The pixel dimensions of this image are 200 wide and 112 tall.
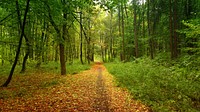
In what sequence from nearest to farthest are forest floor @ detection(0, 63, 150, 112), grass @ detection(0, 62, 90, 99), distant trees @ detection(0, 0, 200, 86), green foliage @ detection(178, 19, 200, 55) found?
forest floor @ detection(0, 63, 150, 112) → grass @ detection(0, 62, 90, 99) → green foliage @ detection(178, 19, 200, 55) → distant trees @ detection(0, 0, 200, 86)

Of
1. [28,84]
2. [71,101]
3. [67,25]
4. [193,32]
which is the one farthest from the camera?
[67,25]

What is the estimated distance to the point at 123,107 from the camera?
7.01m

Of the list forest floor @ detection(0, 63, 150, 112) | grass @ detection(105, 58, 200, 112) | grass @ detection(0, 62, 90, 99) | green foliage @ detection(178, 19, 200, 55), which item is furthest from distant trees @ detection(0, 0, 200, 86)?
forest floor @ detection(0, 63, 150, 112)

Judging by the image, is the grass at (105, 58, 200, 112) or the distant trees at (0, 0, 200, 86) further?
the distant trees at (0, 0, 200, 86)

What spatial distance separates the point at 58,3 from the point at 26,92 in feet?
18.9

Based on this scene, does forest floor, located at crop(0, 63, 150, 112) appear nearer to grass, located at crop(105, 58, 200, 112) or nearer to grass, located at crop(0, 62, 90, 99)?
grass, located at crop(0, 62, 90, 99)

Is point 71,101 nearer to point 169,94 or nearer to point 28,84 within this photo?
point 169,94

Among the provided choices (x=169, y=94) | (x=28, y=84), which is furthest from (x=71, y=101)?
(x=28, y=84)

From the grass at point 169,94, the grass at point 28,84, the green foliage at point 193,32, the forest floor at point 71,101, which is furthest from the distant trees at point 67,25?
the forest floor at point 71,101

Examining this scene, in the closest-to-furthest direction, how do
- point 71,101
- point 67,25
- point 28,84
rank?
point 71,101, point 28,84, point 67,25

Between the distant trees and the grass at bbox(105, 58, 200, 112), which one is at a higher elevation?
the distant trees

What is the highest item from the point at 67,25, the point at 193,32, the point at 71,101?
the point at 67,25

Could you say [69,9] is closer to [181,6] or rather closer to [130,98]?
[130,98]

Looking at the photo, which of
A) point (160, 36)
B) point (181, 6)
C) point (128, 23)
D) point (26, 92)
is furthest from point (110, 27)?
point (26, 92)
